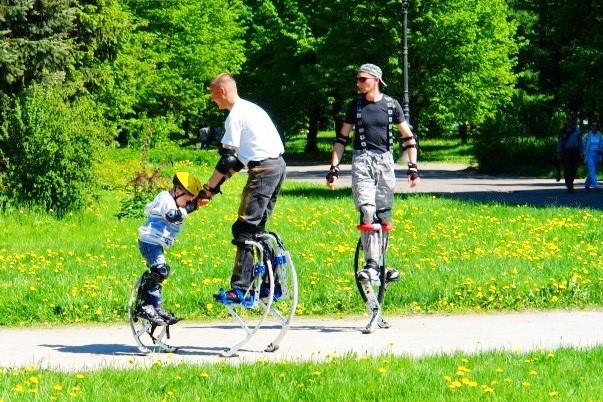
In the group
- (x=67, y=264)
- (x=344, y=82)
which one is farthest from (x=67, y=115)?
(x=344, y=82)

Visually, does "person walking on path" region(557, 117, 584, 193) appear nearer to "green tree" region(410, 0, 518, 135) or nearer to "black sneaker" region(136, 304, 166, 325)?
"black sneaker" region(136, 304, 166, 325)

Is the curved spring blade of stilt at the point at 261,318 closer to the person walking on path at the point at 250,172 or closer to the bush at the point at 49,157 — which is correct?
the person walking on path at the point at 250,172

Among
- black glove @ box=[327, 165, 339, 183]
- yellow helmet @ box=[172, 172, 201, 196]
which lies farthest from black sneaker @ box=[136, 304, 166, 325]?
black glove @ box=[327, 165, 339, 183]

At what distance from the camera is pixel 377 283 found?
9.85 metres

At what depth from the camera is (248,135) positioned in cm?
863

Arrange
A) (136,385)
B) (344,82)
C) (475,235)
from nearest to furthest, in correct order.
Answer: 1. (136,385)
2. (475,235)
3. (344,82)

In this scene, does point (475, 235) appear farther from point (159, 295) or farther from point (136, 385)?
point (136, 385)

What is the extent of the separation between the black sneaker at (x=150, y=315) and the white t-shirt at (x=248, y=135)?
1.30 metres

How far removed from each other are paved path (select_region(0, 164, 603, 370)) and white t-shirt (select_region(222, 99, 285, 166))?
1476 mm

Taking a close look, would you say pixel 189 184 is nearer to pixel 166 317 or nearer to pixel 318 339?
pixel 166 317

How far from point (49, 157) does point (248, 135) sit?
1279 centimetres

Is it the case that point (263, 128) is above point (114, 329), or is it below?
above

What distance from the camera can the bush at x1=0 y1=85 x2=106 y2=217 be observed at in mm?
20672

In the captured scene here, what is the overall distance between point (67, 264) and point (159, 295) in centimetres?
494
